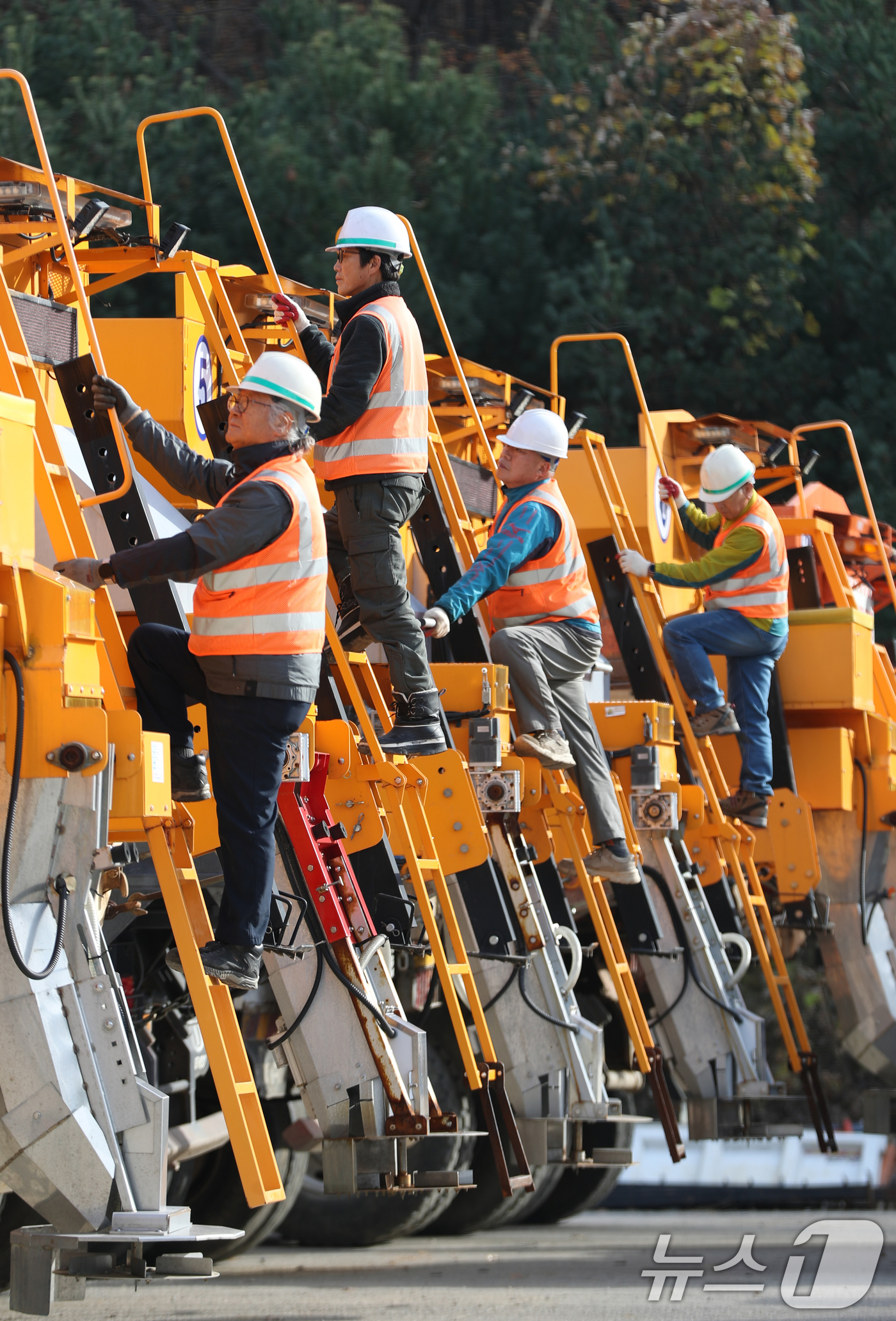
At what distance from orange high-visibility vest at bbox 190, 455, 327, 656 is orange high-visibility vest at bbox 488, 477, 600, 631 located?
2323 millimetres

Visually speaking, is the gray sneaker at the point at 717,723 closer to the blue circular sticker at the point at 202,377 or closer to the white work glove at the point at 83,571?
the blue circular sticker at the point at 202,377

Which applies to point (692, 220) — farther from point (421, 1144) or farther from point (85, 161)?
point (421, 1144)

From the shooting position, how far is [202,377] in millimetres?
7234

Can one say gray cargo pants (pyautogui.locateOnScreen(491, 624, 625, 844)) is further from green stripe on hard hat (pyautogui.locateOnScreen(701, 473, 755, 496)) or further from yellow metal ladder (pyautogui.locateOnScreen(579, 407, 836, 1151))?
green stripe on hard hat (pyautogui.locateOnScreen(701, 473, 755, 496))

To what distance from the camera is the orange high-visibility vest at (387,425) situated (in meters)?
6.09

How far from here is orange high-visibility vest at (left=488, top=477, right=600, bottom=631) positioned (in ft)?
24.7

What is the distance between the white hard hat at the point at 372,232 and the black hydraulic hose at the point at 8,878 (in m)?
2.06

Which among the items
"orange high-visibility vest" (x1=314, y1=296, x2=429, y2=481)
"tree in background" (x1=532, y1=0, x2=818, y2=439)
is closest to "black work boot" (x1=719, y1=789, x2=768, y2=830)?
"orange high-visibility vest" (x1=314, y1=296, x2=429, y2=481)

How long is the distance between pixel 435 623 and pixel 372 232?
4.57 ft

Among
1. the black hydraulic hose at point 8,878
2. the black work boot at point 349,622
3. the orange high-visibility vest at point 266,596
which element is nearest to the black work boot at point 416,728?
the black work boot at point 349,622

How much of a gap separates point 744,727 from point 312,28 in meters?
14.0

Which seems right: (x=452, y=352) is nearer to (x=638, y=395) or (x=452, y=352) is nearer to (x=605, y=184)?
(x=638, y=395)

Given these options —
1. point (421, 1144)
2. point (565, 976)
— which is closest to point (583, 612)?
point (565, 976)

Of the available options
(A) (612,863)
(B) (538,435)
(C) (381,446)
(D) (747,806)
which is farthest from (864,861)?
(C) (381,446)
